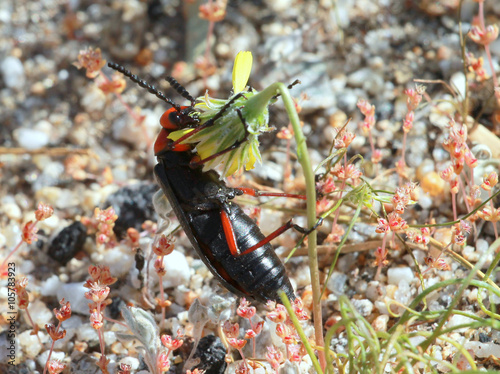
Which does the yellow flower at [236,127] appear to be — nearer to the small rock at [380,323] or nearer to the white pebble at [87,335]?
the small rock at [380,323]

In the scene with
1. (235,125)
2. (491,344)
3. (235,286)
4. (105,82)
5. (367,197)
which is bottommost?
(491,344)

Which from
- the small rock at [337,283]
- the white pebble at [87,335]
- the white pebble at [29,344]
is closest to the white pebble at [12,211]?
the white pebble at [29,344]

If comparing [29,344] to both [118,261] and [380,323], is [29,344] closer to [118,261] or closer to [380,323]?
[118,261]

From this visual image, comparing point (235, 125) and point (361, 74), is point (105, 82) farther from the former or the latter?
point (361, 74)

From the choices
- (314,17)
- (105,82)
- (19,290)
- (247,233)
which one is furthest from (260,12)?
(19,290)

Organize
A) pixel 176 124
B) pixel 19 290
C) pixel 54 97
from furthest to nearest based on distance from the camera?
pixel 54 97, pixel 176 124, pixel 19 290

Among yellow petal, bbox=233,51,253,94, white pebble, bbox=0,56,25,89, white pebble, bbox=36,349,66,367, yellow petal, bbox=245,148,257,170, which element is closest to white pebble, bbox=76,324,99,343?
white pebble, bbox=36,349,66,367

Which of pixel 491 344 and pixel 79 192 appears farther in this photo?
pixel 79 192
